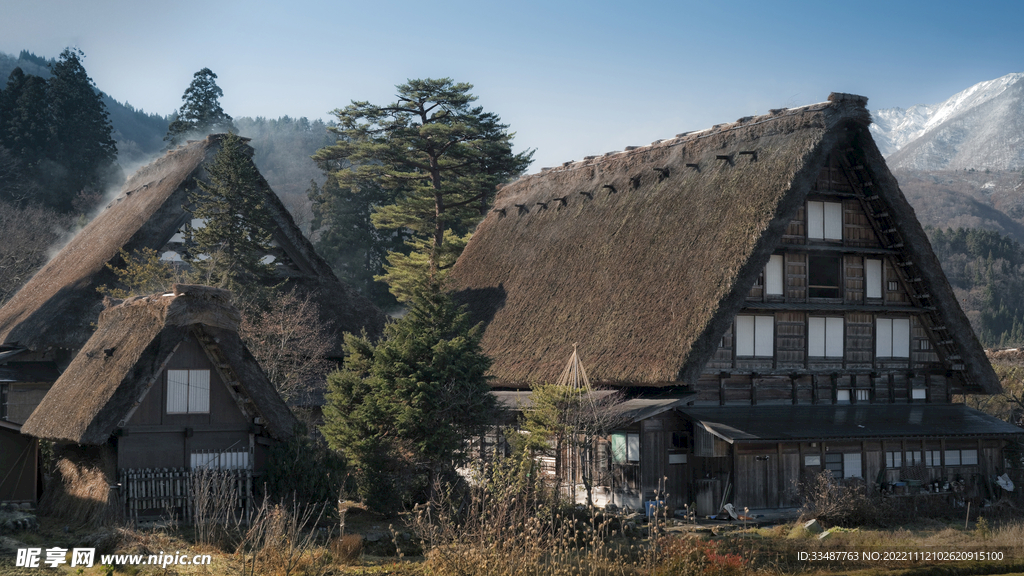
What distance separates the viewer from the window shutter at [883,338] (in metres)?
22.5

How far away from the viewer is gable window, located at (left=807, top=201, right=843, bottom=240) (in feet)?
70.9

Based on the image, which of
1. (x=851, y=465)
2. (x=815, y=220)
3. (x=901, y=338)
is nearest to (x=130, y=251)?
(x=815, y=220)

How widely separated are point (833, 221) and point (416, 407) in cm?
1159

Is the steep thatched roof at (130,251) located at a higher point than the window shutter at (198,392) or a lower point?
higher

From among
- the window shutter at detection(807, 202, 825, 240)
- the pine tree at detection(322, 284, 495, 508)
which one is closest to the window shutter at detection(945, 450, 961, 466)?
the window shutter at detection(807, 202, 825, 240)

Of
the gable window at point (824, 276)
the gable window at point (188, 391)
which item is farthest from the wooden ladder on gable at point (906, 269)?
the gable window at point (188, 391)

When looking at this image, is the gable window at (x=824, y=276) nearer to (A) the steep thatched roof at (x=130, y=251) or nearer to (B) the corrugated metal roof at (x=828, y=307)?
(B) the corrugated metal roof at (x=828, y=307)

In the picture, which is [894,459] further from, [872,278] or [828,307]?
[872,278]

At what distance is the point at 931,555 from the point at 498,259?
688 inches

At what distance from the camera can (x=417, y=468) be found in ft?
54.3

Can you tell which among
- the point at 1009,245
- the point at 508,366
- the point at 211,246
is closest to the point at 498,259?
the point at 508,366

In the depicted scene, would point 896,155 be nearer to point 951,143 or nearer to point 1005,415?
point 951,143

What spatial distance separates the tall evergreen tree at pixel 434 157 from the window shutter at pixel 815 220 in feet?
50.7

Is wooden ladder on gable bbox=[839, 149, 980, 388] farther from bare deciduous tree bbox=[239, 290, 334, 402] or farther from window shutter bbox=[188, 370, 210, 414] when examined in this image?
window shutter bbox=[188, 370, 210, 414]
